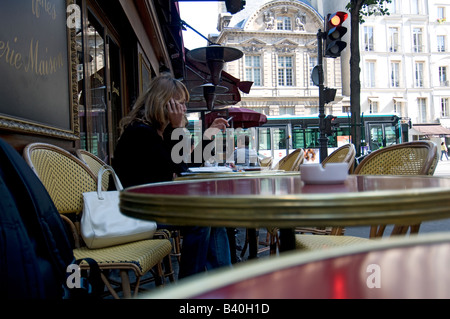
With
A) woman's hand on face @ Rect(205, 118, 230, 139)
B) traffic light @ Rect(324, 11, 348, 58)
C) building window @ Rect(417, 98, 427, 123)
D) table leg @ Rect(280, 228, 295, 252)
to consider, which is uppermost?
building window @ Rect(417, 98, 427, 123)

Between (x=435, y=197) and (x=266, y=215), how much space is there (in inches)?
14.4

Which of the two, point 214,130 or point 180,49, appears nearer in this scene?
point 214,130

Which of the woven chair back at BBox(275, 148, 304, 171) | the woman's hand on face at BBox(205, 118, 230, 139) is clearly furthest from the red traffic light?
the woman's hand on face at BBox(205, 118, 230, 139)

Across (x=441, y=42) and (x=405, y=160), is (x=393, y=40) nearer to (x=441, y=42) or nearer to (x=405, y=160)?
(x=441, y=42)

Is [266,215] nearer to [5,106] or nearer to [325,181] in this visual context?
[325,181]

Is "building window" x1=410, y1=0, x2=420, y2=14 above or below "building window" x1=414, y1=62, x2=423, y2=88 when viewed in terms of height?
above

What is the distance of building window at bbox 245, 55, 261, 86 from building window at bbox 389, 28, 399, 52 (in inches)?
416

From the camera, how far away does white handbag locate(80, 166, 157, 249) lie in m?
1.56

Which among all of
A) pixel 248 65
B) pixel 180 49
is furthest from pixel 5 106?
pixel 248 65

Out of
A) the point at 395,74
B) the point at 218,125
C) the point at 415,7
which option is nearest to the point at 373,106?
the point at 395,74

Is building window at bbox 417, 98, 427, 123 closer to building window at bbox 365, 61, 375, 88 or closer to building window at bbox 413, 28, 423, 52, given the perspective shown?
building window at bbox 365, 61, 375, 88

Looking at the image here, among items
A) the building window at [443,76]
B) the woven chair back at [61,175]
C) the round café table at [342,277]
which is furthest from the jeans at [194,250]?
the building window at [443,76]

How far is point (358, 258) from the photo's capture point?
34cm

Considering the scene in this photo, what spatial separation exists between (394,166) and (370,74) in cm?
2815
